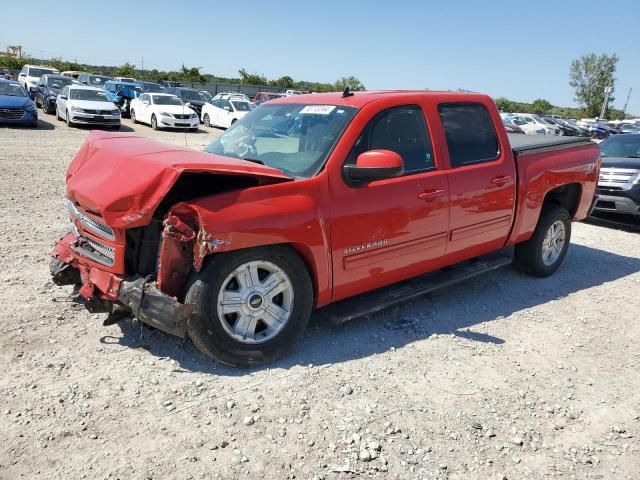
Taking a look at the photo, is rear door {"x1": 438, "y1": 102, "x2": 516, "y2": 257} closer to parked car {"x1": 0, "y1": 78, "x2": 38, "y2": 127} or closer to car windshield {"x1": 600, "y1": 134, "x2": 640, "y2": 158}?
car windshield {"x1": 600, "y1": 134, "x2": 640, "y2": 158}

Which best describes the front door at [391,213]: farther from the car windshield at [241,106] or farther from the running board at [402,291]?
the car windshield at [241,106]

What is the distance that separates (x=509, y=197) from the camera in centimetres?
488

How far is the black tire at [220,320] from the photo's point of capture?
3211 mm

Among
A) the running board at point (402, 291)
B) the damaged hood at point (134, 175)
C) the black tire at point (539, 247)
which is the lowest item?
the running board at point (402, 291)

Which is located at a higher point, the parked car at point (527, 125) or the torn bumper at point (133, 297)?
the parked car at point (527, 125)

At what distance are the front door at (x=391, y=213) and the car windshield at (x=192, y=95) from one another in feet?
85.4

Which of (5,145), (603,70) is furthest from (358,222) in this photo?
(603,70)

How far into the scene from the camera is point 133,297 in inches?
124

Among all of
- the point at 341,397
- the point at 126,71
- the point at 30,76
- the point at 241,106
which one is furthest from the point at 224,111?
the point at 126,71

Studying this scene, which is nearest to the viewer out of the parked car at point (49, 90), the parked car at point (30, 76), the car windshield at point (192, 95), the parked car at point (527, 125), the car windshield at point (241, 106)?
the parked car at point (49, 90)

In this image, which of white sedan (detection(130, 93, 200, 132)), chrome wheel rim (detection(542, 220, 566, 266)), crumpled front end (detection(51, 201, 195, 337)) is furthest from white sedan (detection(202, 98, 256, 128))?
crumpled front end (detection(51, 201, 195, 337))

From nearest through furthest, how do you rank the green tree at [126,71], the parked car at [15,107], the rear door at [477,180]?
the rear door at [477,180]
the parked car at [15,107]
the green tree at [126,71]

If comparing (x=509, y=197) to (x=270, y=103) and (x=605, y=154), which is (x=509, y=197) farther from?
(x=605, y=154)

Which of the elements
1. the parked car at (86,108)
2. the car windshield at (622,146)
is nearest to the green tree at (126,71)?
the parked car at (86,108)
